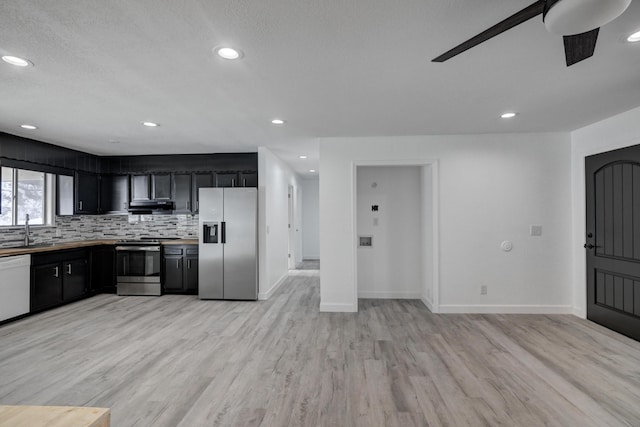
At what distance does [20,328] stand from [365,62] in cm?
478

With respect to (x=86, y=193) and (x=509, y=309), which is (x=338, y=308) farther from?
(x=86, y=193)

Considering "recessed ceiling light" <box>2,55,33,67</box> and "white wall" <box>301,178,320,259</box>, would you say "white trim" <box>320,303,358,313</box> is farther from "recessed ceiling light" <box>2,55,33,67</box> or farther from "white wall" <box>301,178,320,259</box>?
"white wall" <box>301,178,320,259</box>

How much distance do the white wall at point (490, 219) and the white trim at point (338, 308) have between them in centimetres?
1

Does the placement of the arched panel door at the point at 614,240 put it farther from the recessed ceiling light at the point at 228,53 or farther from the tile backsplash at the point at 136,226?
the tile backsplash at the point at 136,226

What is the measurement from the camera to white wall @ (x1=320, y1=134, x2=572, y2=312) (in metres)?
4.29

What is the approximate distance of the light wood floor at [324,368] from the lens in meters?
2.17

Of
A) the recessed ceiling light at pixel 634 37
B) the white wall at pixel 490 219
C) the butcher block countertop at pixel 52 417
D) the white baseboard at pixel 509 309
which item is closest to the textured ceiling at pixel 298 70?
the recessed ceiling light at pixel 634 37

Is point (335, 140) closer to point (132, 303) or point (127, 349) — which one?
point (127, 349)

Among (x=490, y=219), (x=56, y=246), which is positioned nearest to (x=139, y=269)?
(x=56, y=246)

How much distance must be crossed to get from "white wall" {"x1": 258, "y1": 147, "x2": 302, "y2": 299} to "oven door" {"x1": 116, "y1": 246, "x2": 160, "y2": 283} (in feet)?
5.78

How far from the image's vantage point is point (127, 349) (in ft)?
10.5

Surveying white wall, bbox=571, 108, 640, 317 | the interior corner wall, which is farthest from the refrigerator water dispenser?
white wall, bbox=571, 108, 640, 317

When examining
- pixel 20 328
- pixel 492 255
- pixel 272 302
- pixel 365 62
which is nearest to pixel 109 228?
pixel 20 328

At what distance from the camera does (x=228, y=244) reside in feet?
16.5
